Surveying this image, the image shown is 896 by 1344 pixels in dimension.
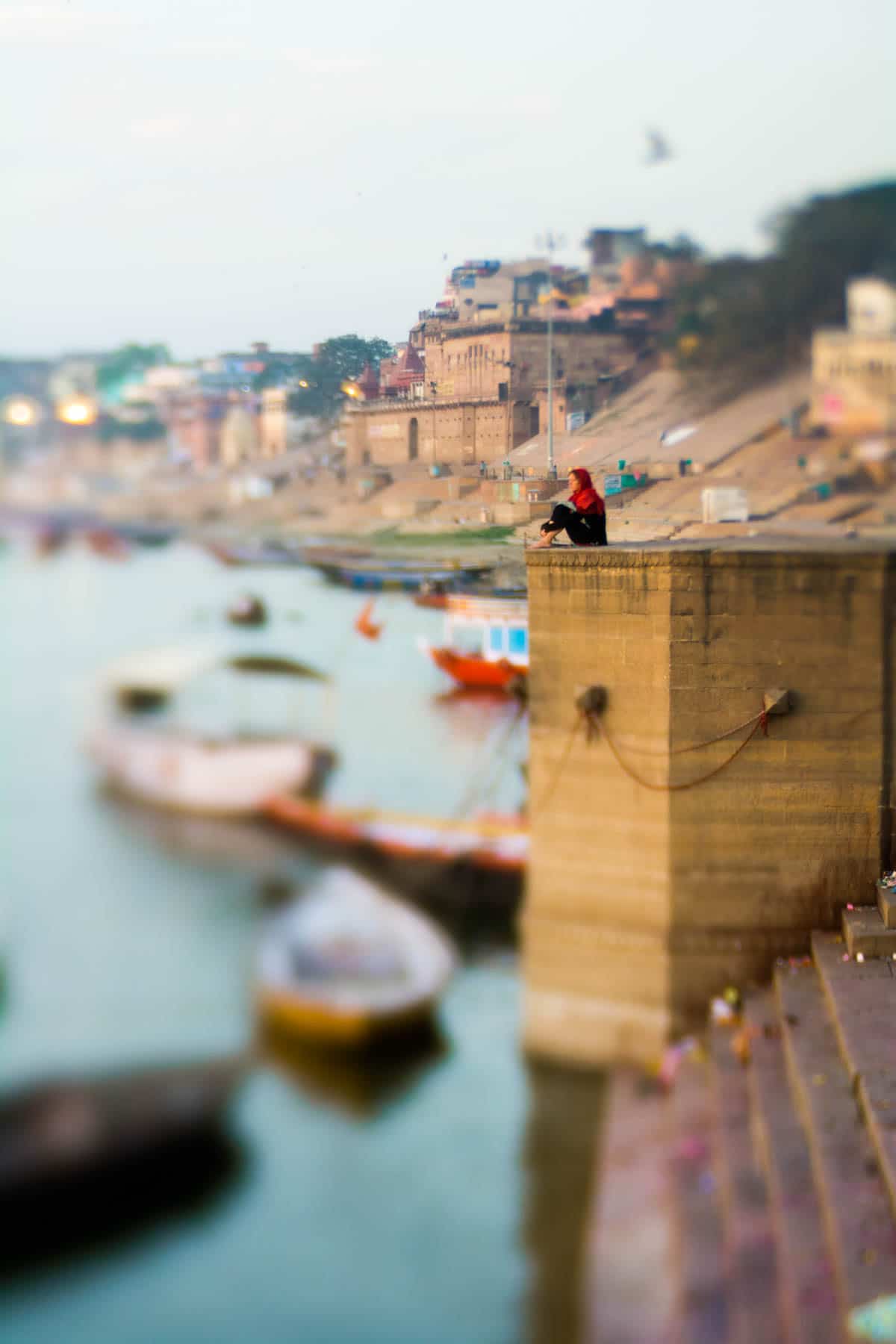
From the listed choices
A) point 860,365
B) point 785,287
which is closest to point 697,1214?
point 860,365

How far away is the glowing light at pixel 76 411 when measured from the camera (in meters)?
Result: 15.5

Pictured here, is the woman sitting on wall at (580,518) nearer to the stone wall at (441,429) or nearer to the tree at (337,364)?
the stone wall at (441,429)

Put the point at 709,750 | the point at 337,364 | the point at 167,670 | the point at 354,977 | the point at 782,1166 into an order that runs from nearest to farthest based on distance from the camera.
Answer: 1. the point at 782,1166
2. the point at 709,750
3. the point at 337,364
4. the point at 354,977
5. the point at 167,670

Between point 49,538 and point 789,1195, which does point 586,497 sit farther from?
point 49,538

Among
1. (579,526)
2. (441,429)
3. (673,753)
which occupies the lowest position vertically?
(673,753)

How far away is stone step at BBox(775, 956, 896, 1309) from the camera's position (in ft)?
11.0

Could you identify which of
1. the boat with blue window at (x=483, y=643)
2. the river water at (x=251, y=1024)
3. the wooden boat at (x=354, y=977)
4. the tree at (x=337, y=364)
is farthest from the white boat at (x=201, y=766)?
the tree at (x=337, y=364)

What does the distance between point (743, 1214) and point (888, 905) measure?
1347 millimetres

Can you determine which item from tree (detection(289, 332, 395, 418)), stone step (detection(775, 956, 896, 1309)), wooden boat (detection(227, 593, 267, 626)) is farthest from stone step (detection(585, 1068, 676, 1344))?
wooden boat (detection(227, 593, 267, 626))

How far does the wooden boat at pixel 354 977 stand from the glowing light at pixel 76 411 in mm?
8491

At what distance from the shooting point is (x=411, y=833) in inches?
497

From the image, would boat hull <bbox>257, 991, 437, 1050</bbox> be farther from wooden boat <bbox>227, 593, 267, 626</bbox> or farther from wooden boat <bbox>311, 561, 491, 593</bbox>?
wooden boat <bbox>227, 593, 267, 626</bbox>

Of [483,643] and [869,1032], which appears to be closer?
[869,1032]

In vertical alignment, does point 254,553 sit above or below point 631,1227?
above
